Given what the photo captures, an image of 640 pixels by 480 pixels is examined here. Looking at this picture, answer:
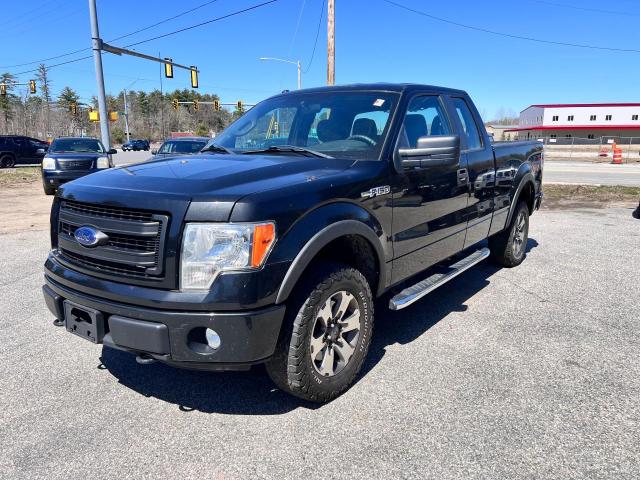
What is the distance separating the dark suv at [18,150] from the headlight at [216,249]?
88.1 feet

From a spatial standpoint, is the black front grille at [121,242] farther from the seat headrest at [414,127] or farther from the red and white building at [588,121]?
the red and white building at [588,121]

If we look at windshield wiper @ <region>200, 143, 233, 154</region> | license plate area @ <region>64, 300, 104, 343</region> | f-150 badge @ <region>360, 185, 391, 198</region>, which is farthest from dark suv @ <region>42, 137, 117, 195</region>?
f-150 badge @ <region>360, 185, 391, 198</region>

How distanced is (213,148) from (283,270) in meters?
1.86

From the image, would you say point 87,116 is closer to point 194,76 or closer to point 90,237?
point 194,76

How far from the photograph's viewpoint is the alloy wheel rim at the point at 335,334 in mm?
2785

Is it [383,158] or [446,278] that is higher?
[383,158]

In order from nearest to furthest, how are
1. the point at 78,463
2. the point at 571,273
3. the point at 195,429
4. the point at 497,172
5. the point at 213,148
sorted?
the point at 78,463, the point at 195,429, the point at 213,148, the point at 497,172, the point at 571,273

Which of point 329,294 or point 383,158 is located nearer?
point 329,294

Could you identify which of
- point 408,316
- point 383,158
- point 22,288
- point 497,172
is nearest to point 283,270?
point 383,158

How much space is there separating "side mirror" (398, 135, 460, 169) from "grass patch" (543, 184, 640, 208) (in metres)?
9.13

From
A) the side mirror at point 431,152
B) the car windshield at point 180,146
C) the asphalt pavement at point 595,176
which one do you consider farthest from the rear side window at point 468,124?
the asphalt pavement at point 595,176

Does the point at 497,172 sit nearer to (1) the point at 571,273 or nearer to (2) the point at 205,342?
(1) the point at 571,273

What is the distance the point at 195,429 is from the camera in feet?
8.82

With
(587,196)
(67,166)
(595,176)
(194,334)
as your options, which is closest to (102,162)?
(67,166)
